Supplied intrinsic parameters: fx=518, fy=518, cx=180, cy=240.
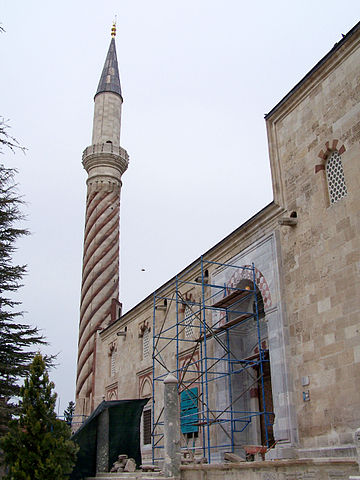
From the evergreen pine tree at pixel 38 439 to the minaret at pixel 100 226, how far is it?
35.3 feet

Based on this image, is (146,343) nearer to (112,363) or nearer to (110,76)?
(112,363)

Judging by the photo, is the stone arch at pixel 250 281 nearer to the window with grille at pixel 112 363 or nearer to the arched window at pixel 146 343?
the arched window at pixel 146 343

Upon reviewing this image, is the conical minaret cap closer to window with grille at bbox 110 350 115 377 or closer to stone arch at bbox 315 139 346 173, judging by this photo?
window with grille at bbox 110 350 115 377

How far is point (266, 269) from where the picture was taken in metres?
10.3

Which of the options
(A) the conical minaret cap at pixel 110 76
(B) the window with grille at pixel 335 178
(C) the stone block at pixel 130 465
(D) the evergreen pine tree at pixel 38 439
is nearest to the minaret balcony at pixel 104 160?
(A) the conical minaret cap at pixel 110 76

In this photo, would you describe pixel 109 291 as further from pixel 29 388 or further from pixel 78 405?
pixel 29 388

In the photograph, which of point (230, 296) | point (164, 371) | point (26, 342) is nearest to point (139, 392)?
point (164, 371)

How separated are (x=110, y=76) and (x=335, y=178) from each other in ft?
61.1

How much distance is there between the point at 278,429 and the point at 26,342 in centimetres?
616

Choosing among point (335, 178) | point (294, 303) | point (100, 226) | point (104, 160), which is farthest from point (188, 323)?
point (104, 160)

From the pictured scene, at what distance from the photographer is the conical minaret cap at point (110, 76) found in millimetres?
24906

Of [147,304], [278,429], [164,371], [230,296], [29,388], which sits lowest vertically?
[278,429]

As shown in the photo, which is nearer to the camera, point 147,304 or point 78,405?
point 147,304

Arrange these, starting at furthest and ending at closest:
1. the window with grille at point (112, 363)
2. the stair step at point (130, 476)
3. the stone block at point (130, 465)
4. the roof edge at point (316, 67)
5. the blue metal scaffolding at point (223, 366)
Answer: the window with grille at point (112, 363)
the stone block at point (130, 465)
the blue metal scaffolding at point (223, 366)
the stair step at point (130, 476)
the roof edge at point (316, 67)
